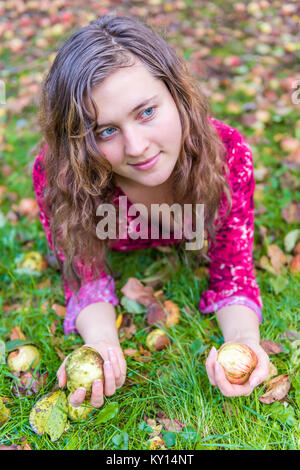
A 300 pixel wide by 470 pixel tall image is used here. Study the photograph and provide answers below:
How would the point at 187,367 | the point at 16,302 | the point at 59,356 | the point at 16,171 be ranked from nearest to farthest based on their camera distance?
1. the point at 187,367
2. the point at 59,356
3. the point at 16,302
4. the point at 16,171

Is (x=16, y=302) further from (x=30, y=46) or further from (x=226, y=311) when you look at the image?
(x=30, y=46)

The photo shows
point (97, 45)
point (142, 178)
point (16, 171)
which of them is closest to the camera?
point (97, 45)

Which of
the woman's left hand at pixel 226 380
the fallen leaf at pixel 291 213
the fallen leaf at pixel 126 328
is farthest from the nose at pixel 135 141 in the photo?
the fallen leaf at pixel 291 213

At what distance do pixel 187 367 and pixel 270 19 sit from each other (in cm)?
381

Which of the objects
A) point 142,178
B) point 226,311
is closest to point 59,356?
point 226,311

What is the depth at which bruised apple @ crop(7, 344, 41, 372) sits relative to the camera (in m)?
1.83

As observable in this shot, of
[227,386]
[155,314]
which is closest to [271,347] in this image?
[227,386]

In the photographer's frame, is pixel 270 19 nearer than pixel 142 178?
No

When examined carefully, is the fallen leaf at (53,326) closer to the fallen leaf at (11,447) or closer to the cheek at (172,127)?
the fallen leaf at (11,447)

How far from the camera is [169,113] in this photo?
57.2 inches

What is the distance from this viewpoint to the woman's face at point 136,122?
136 centimetres

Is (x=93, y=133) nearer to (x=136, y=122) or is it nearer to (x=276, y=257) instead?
(x=136, y=122)

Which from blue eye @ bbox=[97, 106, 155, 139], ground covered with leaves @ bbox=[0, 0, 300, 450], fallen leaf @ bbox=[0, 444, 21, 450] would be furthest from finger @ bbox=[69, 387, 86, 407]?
blue eye @ bbox=[97, 106, 155, 139]

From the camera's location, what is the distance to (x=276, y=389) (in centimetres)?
163
